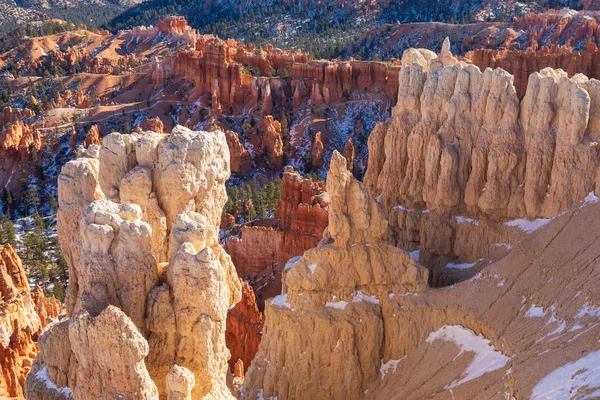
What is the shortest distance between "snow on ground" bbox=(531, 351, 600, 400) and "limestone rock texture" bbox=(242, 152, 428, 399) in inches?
255

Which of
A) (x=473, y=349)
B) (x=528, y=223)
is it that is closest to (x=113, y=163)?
(x=473, y=349)

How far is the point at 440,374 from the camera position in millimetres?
18547

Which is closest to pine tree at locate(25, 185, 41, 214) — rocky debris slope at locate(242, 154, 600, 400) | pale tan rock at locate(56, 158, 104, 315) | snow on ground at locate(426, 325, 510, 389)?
rocky debris slope at locate(242, 154, 600, 400)

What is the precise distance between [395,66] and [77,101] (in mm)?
39340

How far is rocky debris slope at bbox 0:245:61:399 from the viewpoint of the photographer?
25.5 meters

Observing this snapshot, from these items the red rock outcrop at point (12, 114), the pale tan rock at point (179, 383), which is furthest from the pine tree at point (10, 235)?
the pale tan rock at point (179, 383)

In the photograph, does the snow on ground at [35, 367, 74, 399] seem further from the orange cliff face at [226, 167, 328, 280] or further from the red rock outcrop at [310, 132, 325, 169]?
the red rock outcrop at [310, 132, 325, 169]

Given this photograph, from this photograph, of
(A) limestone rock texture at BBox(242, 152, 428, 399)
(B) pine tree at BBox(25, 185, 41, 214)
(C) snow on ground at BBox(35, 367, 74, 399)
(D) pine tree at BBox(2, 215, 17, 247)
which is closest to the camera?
(C) snow on ground at BBox(35, 367, 74, 399)

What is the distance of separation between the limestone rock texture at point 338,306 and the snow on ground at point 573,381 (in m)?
6.49

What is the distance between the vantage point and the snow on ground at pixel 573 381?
12.6 metres

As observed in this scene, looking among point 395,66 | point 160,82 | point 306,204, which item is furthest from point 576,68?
point 160,82

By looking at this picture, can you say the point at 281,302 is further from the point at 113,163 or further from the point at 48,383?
the point at 48,383

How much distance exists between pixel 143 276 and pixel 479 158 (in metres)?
13.0

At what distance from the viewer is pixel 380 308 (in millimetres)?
20078
